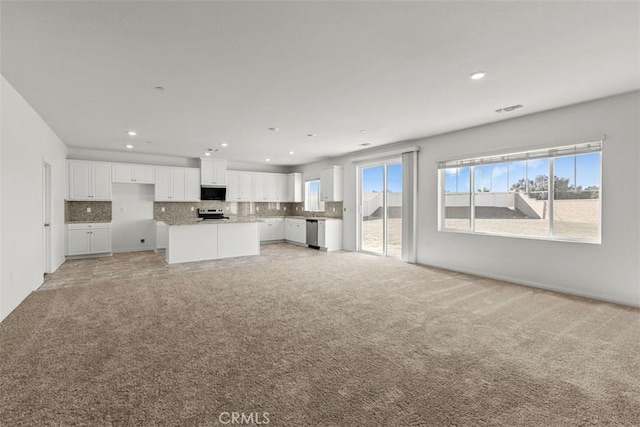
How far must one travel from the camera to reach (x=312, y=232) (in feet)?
28.6

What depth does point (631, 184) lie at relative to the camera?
3.70m

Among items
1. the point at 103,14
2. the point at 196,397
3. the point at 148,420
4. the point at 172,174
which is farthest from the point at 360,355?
the point at 172,174

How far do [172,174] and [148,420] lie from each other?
24.9 ft

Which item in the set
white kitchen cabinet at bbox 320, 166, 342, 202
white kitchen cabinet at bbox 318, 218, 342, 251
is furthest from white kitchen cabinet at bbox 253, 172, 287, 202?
white kitchen cabinet at bbox 318, 218, 342, 251

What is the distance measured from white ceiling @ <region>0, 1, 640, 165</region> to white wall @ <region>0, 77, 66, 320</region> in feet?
0.98

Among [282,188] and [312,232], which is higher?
[282,188]

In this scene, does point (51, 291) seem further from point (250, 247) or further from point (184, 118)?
point (250, 247)

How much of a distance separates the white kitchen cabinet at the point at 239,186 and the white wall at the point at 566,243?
5785mm

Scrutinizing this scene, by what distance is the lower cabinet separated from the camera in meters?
6.76

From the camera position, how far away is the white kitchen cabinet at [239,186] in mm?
9289

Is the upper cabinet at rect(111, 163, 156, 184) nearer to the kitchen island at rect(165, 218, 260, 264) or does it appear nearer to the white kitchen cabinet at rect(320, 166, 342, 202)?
the kitchen island at rect(165, 218, 260, 264)

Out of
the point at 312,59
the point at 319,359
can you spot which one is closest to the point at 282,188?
the point at 312,59

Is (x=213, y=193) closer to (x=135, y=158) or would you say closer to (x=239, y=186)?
(x=239, y=186)

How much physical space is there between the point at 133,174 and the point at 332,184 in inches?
208
